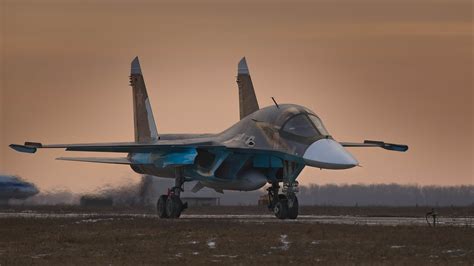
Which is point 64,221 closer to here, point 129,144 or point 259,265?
point 129,144

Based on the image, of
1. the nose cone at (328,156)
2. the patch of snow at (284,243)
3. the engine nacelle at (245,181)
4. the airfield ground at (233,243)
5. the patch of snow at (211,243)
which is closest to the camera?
the airfield ground at (233,243)

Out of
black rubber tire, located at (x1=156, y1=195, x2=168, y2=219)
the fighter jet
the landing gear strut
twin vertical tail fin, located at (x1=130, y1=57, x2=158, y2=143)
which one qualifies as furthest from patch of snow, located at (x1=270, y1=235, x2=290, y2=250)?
the fighter jet

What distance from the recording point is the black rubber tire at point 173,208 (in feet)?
151

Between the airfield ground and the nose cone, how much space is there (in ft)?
10.4

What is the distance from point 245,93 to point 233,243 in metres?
20.1

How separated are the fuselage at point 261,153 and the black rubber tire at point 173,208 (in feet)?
3.71

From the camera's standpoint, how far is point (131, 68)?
185 ft

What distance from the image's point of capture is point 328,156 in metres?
40.3

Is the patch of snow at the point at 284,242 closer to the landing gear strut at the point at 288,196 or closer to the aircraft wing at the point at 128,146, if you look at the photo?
the landing gear strut at the point at 288,196

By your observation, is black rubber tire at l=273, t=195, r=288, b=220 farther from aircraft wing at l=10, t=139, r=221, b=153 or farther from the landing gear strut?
aircraft wing at l=10, t=139, r=221, b=153

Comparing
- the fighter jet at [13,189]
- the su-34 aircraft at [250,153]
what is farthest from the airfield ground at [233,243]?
the fighter jet at [13,189]

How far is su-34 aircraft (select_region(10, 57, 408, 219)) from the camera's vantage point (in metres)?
41.8

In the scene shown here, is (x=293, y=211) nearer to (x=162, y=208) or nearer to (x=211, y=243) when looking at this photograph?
(x=162, y=208)

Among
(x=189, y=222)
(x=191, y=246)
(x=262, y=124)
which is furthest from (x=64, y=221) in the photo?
(x=191, y=246)
